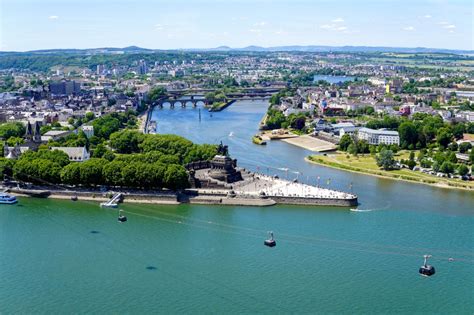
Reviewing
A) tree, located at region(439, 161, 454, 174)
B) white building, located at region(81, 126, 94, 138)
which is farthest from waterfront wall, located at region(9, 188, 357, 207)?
white building, located at region(81, 126, 94, 138)

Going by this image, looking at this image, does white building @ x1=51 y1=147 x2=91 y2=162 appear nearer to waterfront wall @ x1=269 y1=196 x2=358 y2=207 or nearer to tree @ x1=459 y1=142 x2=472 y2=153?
waterfront wall @ x1=269 y1=196 x2=358 y2=207

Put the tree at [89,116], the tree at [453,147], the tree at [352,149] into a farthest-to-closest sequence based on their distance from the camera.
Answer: the tree at [89,116]
the tree at [453,147]
the tree at [352,149]

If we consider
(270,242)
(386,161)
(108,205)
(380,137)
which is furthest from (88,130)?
(270,242)

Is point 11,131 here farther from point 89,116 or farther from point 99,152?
point 99,152

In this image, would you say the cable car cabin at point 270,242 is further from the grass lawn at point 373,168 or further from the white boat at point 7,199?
the grass lawn at point 373,168

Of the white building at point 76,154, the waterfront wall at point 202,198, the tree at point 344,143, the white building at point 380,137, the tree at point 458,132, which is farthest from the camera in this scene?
the tree at point 458,132

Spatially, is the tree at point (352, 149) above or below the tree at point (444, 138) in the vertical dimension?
below

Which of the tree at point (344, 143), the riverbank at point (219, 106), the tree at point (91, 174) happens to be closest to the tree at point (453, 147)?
the tree at point (344, 143)
